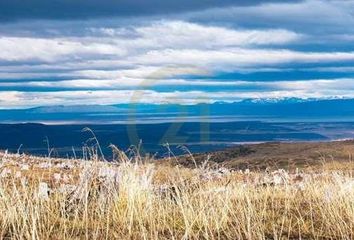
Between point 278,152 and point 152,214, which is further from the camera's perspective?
point 278,152

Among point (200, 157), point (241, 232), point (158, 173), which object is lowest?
point (200, 157)

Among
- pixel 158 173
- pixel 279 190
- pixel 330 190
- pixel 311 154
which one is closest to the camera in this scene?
pixel 330 190

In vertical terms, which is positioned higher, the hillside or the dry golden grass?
the dry golden grass

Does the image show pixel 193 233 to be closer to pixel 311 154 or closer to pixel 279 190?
pixel 279 190

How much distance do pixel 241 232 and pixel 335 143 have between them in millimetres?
48750

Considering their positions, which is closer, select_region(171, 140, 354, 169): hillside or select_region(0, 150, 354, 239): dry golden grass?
select_region(0, 150, 354, 239): dry golden grass

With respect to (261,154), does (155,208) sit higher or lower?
higher

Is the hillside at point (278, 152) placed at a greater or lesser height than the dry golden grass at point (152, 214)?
lesser

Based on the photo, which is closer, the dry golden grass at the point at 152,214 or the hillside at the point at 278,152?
the dry golden grass at the point at 152,214

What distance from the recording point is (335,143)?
56969 millimetres

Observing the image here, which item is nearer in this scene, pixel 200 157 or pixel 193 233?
pixel 193 233

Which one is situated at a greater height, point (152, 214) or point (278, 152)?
point (152, 214)

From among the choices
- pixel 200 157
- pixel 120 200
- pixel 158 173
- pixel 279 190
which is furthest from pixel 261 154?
pixel 120 200

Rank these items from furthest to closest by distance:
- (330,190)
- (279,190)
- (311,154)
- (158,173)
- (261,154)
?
(261,154)
(311,154)
(158,173)
(279,190)
(330,190)
